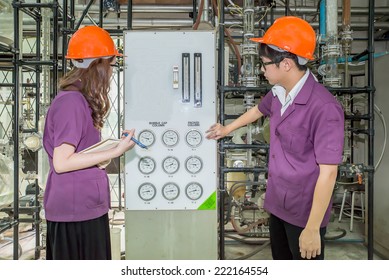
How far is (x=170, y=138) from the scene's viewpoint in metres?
1.99

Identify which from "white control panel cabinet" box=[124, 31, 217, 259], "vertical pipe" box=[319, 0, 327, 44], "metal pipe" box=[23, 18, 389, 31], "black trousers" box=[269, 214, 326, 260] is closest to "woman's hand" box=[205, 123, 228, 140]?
"white control panel cabinet" box=[124, 31, 217, 259]

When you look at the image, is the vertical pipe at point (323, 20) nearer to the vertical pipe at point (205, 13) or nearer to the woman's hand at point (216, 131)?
the vertical pipe at point (205, 13)

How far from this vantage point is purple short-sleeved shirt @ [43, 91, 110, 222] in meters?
1.29

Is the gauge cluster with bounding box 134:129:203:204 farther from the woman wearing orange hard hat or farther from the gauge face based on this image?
the woman wearing orange hard hat

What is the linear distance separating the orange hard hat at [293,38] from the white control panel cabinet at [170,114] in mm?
593

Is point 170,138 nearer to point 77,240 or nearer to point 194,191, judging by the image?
point 194,191

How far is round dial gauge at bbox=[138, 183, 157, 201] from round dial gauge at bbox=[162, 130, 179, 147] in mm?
268

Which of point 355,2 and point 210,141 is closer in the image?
point 210,141

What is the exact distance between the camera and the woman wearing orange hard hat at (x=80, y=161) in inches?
51.4

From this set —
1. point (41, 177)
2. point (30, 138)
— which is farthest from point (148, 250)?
point (30, 138)

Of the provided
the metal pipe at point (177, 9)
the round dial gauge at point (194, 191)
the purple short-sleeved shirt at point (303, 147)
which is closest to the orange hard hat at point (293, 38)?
the purple short-sleeved shirt at point (303, 147)

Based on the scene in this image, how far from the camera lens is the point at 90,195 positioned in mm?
1396
